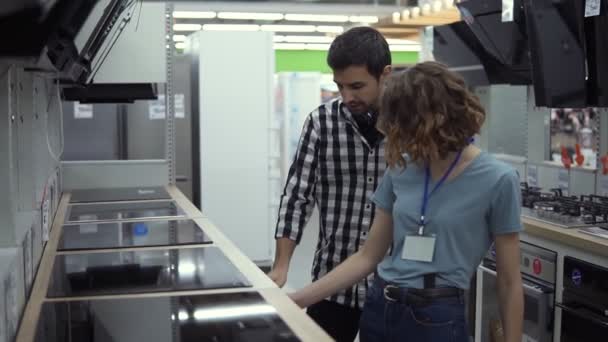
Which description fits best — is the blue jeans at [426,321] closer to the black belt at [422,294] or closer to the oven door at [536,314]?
the black belt at [422,294]

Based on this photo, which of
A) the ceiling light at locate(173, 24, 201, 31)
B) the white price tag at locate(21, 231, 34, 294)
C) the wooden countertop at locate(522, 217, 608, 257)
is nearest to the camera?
the white price tag at locate(21, 231, 34, 294)

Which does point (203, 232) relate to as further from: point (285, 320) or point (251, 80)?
point (251, 80)

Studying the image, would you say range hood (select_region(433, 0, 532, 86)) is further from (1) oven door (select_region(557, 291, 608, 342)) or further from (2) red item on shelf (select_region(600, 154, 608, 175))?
(1) oven door (select_region(557, 291, 608, 342))

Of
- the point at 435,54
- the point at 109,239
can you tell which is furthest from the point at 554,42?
the point at 109,239

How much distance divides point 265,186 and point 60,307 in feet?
14.5

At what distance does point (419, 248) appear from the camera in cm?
166

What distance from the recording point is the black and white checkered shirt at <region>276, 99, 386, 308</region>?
216 cm

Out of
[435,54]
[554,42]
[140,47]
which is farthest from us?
[435,54]

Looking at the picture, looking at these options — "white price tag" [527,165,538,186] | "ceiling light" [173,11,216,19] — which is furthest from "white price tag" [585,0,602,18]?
"ceiling light" [173,11,216,19]

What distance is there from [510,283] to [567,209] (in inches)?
67.8

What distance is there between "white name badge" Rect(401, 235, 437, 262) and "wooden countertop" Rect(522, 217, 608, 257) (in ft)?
4.36

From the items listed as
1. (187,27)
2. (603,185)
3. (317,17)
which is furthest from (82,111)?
(187,27)

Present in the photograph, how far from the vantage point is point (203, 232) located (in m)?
2.90

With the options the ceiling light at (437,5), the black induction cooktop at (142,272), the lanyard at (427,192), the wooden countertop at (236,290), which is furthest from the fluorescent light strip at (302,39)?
the lanyard at (427,192)
